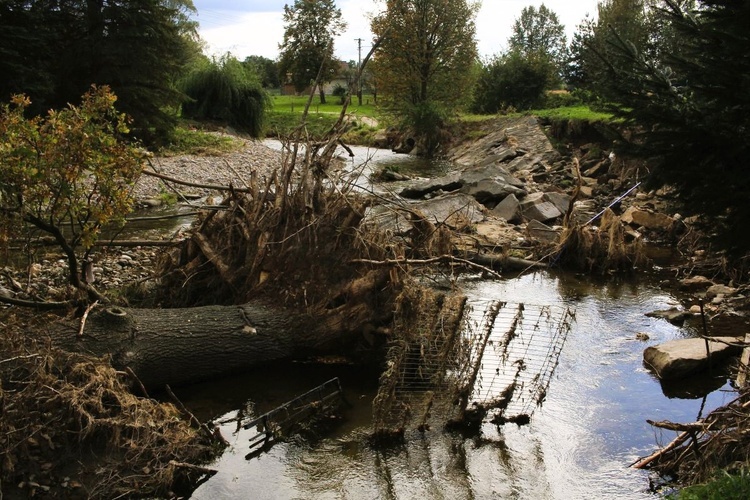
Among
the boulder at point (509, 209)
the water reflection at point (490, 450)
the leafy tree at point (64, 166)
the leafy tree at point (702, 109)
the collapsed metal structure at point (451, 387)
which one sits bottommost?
the water reflection at point (490, 450)

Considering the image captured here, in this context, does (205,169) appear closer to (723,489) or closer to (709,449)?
(709,449)

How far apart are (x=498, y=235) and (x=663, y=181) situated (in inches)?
344

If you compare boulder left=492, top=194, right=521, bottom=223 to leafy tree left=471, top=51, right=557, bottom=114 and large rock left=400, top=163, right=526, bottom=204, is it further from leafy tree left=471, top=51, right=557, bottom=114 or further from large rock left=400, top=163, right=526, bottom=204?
leafy tree left=471, top=51, right=557, bottom=114

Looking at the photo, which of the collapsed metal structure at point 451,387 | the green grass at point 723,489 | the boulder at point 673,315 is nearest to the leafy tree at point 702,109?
the collapsed metal structure at point 451,387

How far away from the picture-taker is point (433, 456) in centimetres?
695

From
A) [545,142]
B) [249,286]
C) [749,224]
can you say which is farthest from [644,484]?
[545,142]

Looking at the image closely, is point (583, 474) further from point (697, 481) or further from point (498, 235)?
point (498, 235)

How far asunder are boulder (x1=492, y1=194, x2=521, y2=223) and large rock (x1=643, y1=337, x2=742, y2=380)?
26.9 ft

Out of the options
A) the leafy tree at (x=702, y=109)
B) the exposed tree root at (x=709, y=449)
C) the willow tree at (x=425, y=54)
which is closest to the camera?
the exposed tree root at (x=709, y=449)

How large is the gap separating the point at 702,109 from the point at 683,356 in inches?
138

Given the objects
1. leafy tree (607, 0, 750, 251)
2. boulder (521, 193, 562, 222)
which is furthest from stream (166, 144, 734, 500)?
boulder (521, 193, 562, 222)

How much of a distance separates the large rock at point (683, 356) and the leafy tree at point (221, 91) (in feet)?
98.1

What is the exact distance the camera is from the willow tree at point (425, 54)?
3800 cm

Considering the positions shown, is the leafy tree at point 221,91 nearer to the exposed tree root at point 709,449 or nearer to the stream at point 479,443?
the stream at point 479,443
